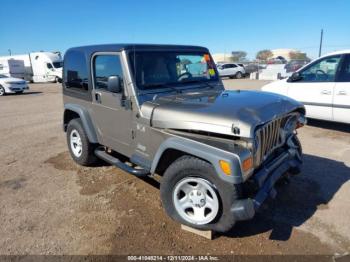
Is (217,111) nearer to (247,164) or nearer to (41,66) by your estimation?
(247,164)

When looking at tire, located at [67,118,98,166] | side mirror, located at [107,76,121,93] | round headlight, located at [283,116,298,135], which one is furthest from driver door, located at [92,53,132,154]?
round headlight, located at [283,116,298,135]

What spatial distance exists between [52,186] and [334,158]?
4860mm

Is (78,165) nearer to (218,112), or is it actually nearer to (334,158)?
(218,112)

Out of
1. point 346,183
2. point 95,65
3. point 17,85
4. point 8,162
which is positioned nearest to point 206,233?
point 346,183

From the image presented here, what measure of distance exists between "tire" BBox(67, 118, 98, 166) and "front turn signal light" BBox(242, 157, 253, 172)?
2.96 metres

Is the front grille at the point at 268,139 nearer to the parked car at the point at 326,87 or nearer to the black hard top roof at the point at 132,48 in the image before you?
the black hard top roof at the point at 132,48

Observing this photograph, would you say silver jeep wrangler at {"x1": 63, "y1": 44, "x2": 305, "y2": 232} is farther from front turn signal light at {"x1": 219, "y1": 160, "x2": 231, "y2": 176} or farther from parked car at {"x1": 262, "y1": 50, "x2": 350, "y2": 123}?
parked car at {"x1": 262, "y1": 50, "x2": 350, "y2": 123}

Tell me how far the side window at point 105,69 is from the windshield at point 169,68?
243mm

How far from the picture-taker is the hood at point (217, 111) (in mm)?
2783

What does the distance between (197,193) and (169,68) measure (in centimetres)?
183

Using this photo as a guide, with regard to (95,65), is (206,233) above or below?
below

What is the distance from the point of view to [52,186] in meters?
4.42

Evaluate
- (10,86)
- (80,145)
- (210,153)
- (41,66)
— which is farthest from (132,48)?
(41,66)

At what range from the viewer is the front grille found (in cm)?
286
